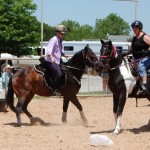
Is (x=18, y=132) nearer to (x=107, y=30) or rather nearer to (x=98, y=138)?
(x=98, y=138)

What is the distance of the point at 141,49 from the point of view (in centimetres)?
1022

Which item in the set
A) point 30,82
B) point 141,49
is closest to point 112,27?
point 30,82

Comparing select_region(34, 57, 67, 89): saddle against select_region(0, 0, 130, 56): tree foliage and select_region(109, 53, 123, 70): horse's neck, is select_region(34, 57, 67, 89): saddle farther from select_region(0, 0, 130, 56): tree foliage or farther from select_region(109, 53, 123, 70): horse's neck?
select_region(0, 0, 130, 56): tree foliage

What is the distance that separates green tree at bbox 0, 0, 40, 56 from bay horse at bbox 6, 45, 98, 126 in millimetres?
30530

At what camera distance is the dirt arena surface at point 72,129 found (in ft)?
28.7

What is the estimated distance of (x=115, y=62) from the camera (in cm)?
1025

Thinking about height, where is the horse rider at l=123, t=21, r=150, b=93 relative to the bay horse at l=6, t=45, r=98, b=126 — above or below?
above

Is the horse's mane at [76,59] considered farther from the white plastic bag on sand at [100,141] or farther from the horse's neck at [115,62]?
the white plastic bag on sand at [100,141]

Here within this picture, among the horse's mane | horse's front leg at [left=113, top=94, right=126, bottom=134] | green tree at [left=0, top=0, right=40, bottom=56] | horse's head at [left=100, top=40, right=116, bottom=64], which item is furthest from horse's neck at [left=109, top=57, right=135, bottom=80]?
green tree at [left=0, top=0, right=40, bottom=56]

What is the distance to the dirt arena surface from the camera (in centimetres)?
875

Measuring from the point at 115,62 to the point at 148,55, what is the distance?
2.43ft

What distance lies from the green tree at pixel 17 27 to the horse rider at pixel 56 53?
3116cm

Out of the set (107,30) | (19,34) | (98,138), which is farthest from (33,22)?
(107,30)

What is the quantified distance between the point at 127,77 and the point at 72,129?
6.26 feet
